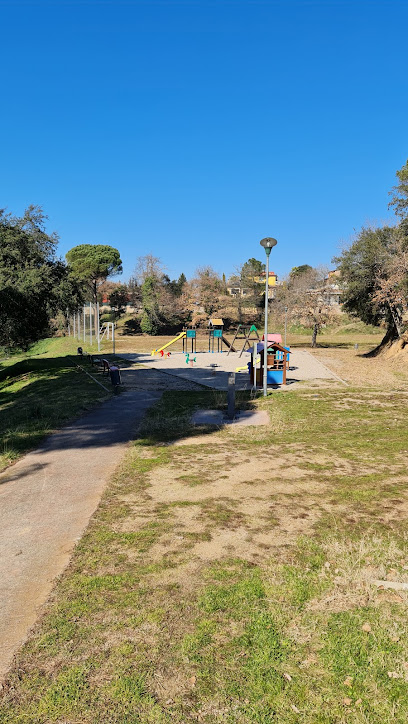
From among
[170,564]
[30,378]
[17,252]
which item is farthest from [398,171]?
[170,564]

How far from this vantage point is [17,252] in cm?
2180

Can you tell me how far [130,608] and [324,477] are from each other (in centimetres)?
473

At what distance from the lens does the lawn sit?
3.44 meters

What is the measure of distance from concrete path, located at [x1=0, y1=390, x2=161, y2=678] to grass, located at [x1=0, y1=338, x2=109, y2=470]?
0.61m

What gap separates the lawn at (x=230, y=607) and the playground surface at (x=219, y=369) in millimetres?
12388

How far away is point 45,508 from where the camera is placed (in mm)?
7027

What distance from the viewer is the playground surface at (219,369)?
22094 millimetres

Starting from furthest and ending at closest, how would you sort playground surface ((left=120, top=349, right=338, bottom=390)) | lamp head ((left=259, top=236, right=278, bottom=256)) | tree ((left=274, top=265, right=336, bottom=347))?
tree ((left=274, top=265, right=336, bottom=347)) < playground surface ((left=120, top=349, right=338, bottom=390)) < lamp head ((left=259, top=236, right=278, bottom=256))

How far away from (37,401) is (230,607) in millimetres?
14237

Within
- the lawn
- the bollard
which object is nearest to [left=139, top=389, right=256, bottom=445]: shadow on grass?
the bollard

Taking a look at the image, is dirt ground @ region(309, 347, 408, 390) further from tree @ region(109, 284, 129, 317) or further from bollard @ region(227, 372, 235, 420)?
tree @ region(109, 284, 129, 317)

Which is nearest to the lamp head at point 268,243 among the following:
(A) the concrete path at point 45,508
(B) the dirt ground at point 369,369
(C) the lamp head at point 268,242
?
(C) the lamp head at point 268,242

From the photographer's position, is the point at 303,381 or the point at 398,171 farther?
the point at 398,171

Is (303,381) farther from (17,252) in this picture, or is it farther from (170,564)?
(170,564)
